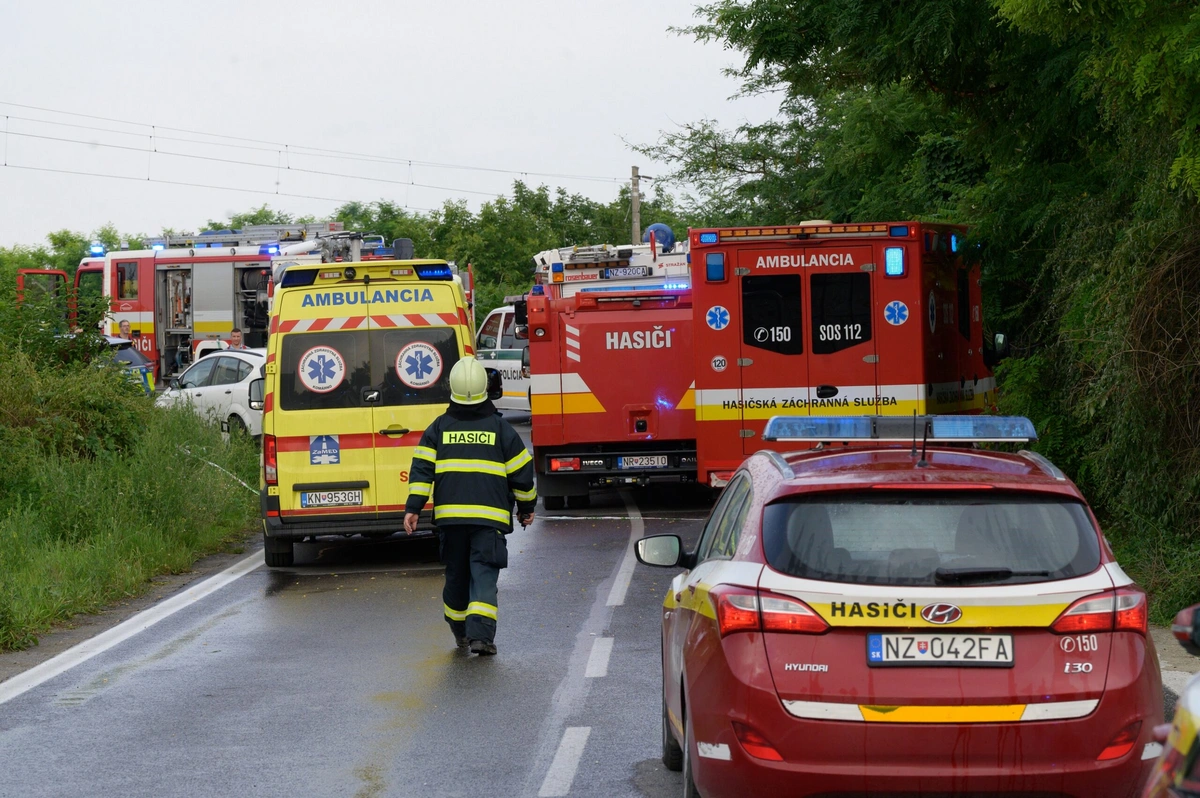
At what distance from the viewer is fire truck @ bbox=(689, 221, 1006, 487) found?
567 inches

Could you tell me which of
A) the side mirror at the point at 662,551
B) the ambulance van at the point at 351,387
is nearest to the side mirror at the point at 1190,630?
the side mirror at the point at 662,551

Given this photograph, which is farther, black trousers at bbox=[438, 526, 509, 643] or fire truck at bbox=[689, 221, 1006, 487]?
fire truck at bbox=[689, 221, 1006, 487]

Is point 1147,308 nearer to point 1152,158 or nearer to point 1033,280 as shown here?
point 1152,158

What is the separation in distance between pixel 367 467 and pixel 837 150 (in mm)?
14728

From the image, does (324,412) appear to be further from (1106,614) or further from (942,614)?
(1106,614)

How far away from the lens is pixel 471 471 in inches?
374


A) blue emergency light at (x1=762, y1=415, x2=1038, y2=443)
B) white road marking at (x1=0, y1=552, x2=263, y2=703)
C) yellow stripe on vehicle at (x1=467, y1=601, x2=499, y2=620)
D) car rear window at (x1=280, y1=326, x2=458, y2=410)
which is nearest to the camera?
blue emergency light at (x1=762, y1=415, x2=1038, y2=443)

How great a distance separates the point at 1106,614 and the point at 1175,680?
12.0 ft

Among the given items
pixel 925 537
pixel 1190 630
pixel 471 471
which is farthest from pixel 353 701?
pixel 1190 630

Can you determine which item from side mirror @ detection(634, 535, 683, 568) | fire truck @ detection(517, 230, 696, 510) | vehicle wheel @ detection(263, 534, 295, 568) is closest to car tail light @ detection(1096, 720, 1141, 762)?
side mirror @ detection(634, 535, 683, 568)

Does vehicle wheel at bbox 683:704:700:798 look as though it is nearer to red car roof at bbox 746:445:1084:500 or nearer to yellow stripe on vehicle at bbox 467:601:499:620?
red car roof at bbox 746:445:1084:500

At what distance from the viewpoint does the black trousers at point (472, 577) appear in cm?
940

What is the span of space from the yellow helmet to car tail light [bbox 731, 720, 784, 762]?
5145 mm

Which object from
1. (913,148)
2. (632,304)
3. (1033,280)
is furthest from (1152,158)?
(913,148)
